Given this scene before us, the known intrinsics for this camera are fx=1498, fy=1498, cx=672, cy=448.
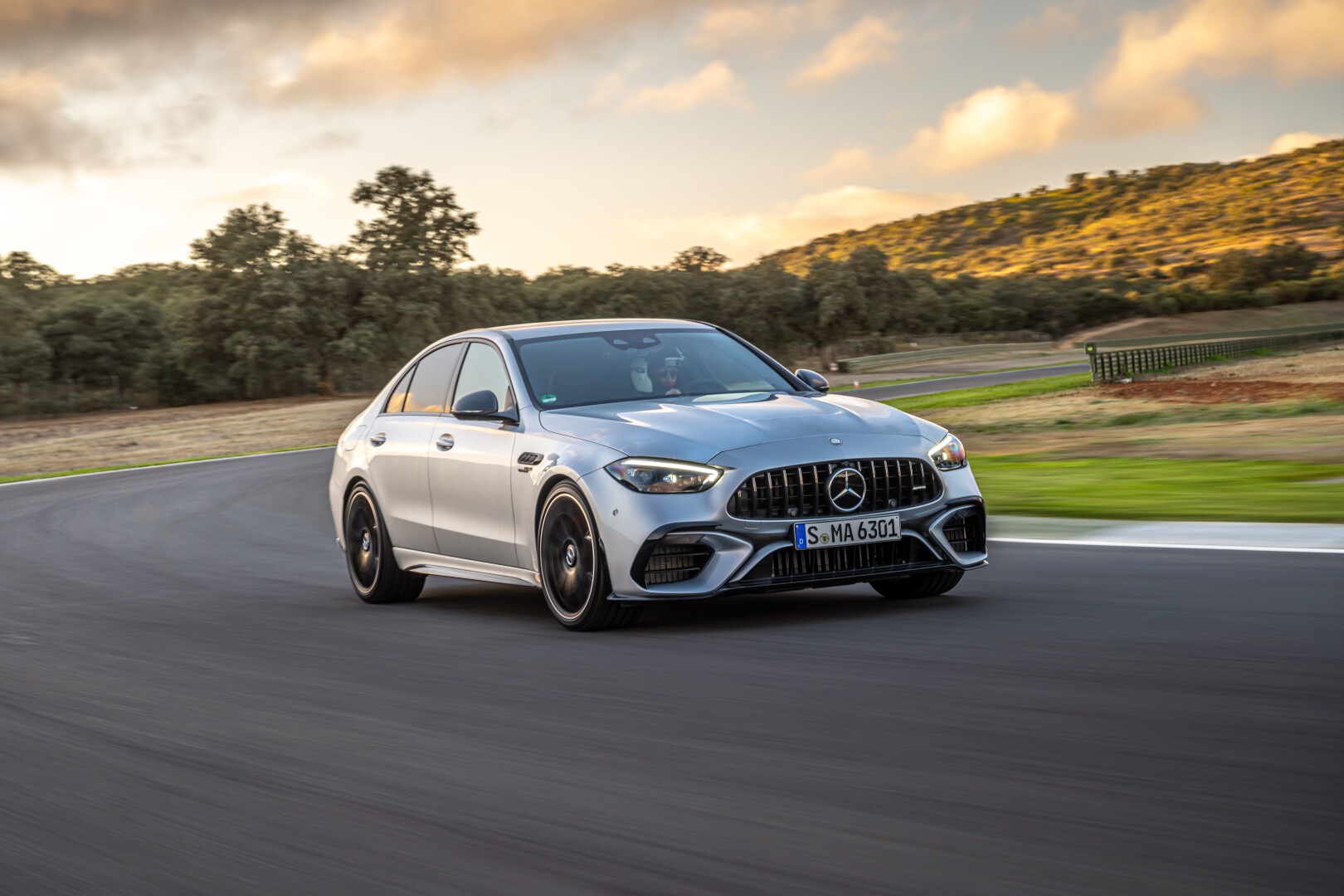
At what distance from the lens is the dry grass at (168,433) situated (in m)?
40.2

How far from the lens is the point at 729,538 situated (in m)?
6.71

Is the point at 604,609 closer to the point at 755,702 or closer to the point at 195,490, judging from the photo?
the point at 755,702

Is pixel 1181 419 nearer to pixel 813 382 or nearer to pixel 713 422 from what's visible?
pixel 813 382

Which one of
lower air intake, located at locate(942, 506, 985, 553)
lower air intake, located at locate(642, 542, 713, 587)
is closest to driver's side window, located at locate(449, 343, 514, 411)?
lower air intake, located at locate(642, 542, 713, 587)

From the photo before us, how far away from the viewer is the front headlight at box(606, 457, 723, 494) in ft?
22.2

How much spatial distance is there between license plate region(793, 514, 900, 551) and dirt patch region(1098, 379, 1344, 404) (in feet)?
80.0

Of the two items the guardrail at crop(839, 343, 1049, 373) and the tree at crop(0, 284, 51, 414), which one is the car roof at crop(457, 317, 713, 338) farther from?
the guardrail at crop(839, 343, 1049, 373)

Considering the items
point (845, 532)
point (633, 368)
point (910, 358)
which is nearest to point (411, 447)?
point (633, 368)

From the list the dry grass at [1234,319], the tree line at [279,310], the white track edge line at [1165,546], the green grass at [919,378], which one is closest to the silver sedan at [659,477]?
the white track edge line at [1165,546]

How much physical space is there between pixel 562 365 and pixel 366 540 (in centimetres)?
215

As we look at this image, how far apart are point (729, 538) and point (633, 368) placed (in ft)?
5.31

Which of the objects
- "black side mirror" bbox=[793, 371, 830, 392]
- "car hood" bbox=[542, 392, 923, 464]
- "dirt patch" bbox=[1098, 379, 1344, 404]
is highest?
"black side mirror" bbox=[793, 371, 830, 392]

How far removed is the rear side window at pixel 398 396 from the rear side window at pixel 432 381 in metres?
0.05

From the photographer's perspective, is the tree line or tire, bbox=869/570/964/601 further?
the tree line
